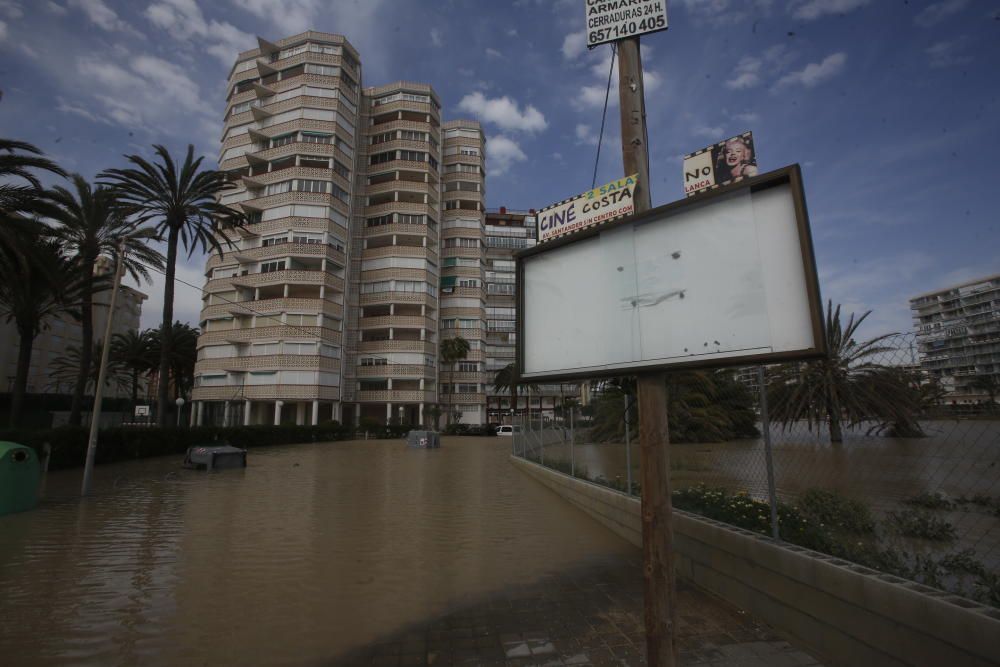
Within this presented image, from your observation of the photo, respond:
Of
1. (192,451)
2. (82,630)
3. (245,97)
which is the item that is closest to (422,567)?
(82,630)

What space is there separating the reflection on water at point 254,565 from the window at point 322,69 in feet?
157

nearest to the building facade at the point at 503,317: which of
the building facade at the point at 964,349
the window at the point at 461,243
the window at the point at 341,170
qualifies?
the window at the point at 461,243

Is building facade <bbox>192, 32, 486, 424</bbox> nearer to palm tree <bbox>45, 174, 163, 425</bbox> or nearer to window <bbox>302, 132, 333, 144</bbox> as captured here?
window <bbox>302, 132, 333, 144</bbox>

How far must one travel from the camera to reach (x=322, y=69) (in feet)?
165

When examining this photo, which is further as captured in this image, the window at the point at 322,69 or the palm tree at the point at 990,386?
the window at the point at 322,69

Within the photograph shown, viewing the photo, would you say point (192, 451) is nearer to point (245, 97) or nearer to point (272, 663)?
point (272, 663)

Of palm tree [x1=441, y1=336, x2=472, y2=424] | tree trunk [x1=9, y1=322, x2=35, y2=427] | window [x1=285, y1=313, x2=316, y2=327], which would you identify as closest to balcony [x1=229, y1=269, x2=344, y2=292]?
window [x1=285, y1=313, x2=316, y2=327]

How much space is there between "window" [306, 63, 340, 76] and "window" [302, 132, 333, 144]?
6.36 metres

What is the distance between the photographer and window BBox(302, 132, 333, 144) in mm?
49000

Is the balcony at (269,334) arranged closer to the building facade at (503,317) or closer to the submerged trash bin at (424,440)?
the submerged trash bin at (424,440)

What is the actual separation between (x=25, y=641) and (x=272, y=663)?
7.11 ft

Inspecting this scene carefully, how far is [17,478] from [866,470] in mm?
14472

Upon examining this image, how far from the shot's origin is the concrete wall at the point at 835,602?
2779mm

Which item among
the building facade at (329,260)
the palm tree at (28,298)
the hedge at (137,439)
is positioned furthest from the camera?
the building facade at (329,260)
